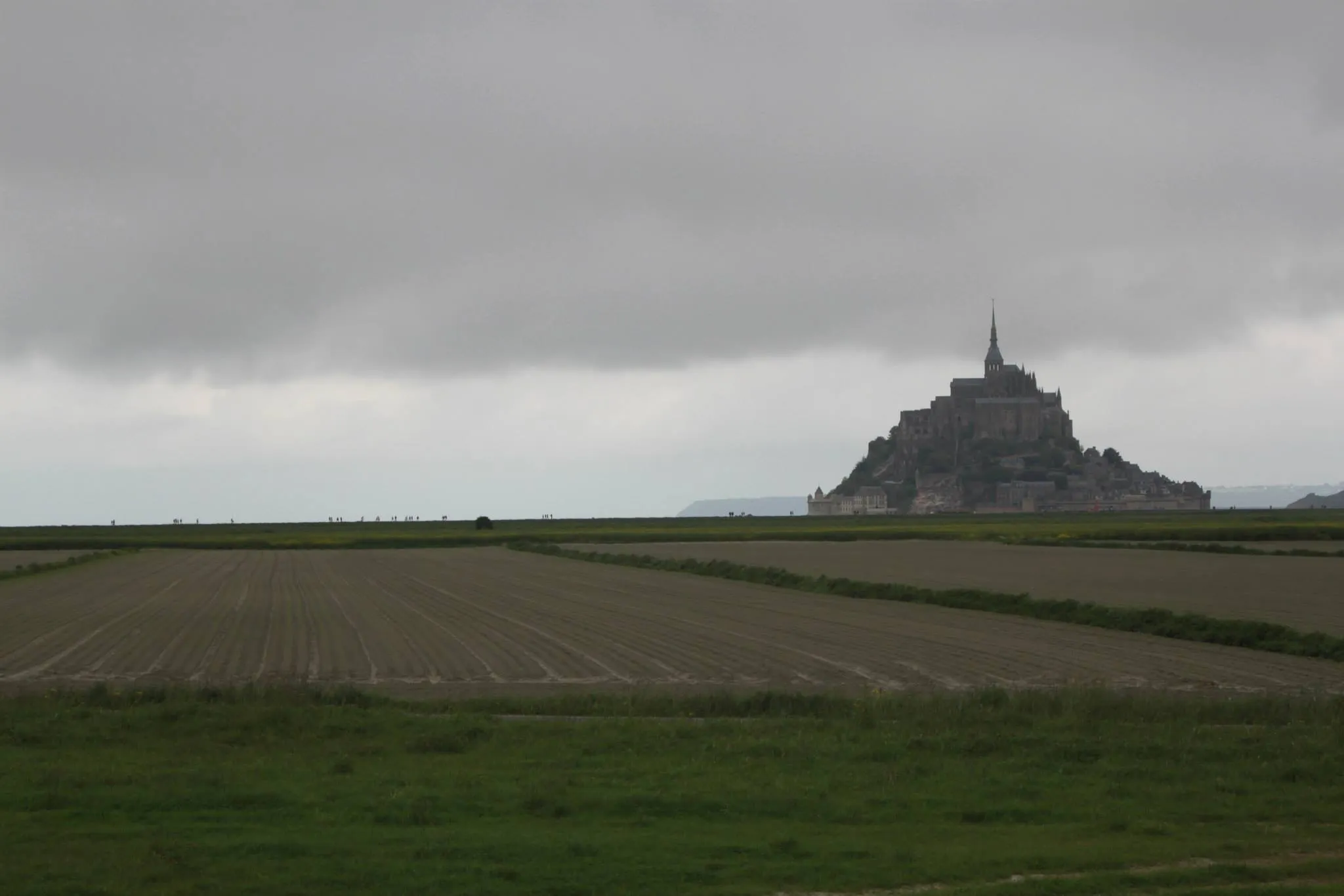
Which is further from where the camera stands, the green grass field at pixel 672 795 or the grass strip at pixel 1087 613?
the grass strip at pixel 1087 613

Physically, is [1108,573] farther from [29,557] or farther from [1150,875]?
[29,557]

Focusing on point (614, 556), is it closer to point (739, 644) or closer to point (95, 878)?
point (739, 644)

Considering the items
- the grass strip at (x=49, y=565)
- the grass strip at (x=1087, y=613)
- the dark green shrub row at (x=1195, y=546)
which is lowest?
the grass strip at (x=1087, y=613)

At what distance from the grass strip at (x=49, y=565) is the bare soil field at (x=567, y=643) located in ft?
35.4

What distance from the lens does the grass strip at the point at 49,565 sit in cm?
5534

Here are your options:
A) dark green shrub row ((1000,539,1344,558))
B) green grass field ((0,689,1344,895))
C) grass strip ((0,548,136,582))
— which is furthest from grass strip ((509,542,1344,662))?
grass strip ((0,548,136,582))

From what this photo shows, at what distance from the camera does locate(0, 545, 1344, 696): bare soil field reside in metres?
21.8

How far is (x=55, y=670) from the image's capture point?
75.0 feet

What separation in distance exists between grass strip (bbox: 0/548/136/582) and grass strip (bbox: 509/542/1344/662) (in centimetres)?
2533

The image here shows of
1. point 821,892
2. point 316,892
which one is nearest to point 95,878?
point 316,892

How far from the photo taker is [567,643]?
89.2ft

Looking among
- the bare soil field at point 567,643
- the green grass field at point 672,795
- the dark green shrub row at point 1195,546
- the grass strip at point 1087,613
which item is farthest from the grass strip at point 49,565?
the dark green shrub row at point 1195,546

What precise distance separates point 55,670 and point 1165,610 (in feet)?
67.6

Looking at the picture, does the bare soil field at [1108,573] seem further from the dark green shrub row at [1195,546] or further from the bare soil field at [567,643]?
the bare soil field at [567,643]
